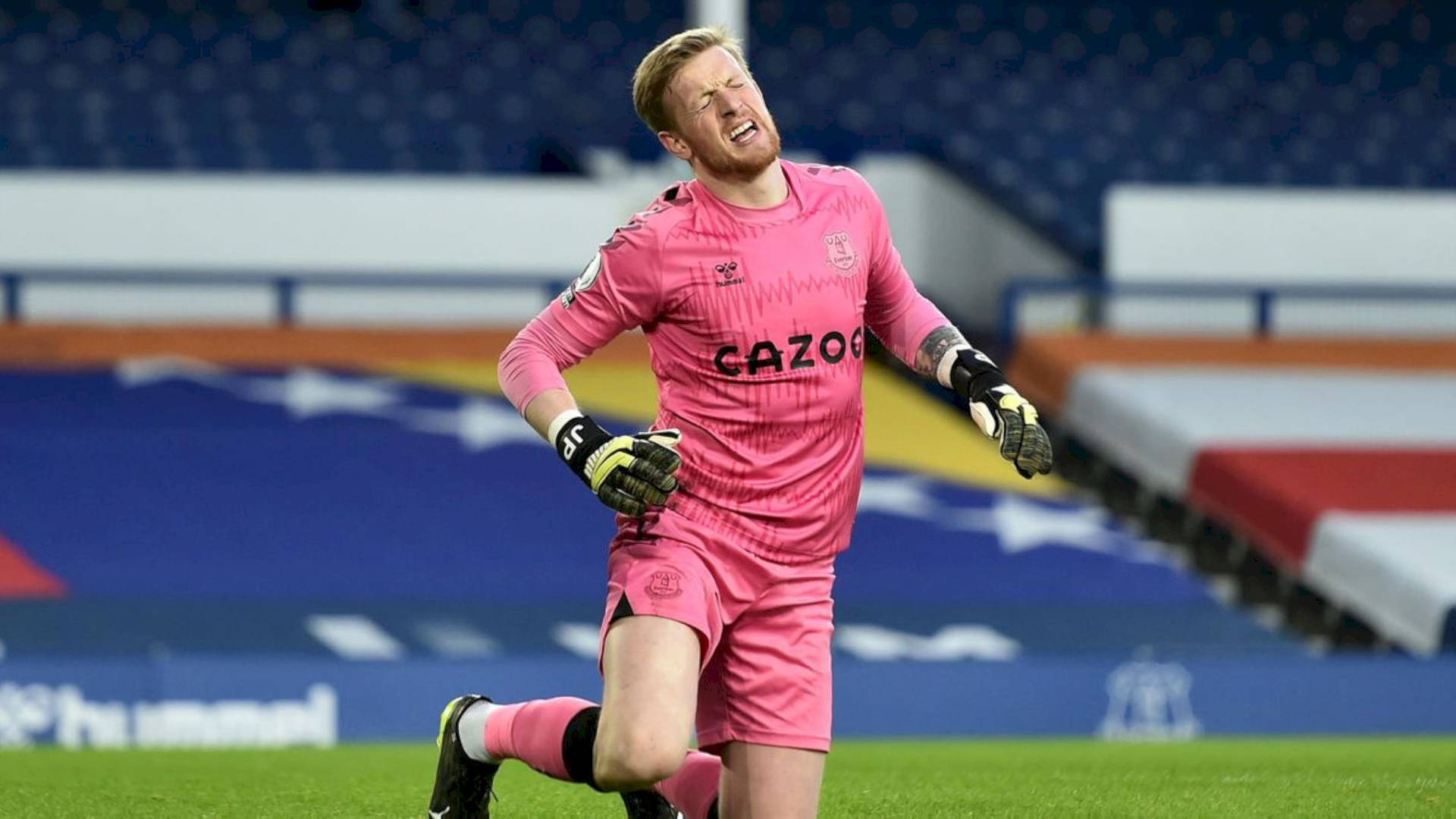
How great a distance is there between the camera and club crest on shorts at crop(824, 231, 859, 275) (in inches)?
192

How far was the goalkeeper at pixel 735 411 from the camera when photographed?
15.7 ft

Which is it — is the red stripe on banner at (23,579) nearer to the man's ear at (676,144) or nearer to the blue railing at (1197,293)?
the blue railing at (1197,293)

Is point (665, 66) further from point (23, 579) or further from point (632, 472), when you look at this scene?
point (23, 579)

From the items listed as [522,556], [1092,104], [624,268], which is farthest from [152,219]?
[624,268]

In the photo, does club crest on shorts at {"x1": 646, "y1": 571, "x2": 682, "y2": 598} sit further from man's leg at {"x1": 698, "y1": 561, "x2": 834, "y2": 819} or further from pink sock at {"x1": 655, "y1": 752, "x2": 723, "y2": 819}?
pink sock at {"x1": 655, "y1": 752, "x2": 723, "y2": 819}

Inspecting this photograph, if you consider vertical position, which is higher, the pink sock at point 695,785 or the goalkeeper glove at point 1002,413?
the goalkeeper glove at point 1002,413

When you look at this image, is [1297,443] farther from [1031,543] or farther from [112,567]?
[112,567]

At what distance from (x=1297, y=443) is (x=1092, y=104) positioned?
15.2ft

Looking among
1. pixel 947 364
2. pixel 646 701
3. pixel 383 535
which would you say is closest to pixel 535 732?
pixel 646 701

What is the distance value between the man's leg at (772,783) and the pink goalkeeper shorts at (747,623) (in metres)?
0.03

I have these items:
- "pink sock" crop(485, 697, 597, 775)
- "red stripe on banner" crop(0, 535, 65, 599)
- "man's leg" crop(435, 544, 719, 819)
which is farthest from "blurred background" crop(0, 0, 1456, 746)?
"man's leg" crop(435, 544, 719, 819)

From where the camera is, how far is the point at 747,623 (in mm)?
4883

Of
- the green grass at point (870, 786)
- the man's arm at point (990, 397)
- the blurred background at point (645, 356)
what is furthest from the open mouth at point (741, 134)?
the blurred background at point (645, 356)

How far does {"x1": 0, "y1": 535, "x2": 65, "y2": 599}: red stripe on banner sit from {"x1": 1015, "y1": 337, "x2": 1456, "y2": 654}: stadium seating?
7.29m
